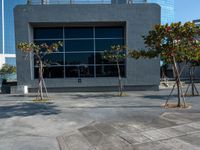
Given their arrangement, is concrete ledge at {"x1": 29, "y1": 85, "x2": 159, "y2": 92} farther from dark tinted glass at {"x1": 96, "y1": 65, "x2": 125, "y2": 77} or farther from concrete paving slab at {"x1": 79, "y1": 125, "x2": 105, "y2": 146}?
concrete paving slab at {"x1": 79, "y1": 125, "x2": 105, "y2": 146}

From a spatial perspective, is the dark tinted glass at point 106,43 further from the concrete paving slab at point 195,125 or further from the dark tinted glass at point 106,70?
the concrete paving slab at point 195,125

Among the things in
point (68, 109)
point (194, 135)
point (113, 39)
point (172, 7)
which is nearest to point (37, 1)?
point (113, 39)

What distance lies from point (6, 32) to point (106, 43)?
9606 cm

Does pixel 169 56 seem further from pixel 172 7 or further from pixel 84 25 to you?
pixel 172 7

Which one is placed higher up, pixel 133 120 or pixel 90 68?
pixel 90 68

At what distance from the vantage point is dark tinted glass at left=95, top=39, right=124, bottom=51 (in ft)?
101

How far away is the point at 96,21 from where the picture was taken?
29.7 metres

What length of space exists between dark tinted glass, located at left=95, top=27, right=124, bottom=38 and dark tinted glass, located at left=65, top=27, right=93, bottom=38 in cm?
65

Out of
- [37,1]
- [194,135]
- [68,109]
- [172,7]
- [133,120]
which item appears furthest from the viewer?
[172,7]

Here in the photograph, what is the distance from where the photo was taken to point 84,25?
30.5 meters

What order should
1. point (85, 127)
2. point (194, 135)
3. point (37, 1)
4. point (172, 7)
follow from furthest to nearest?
1. point (172, 7)
2. point (37, 1)
3. point (85, 127)
4. point (194, 135)

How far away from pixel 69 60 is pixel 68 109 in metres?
13.8


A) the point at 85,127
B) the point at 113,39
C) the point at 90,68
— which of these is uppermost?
the point at 113,39

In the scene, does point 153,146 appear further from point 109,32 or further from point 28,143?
point 109,32
